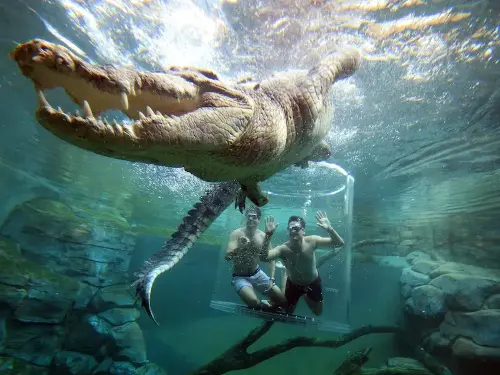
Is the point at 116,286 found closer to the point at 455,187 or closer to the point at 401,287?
the point at 401,287

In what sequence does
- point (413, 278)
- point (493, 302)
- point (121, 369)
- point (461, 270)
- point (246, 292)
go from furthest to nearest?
point (413, 278), point (461, 270), point (121, 369), point (493, 302), point (246, 292)

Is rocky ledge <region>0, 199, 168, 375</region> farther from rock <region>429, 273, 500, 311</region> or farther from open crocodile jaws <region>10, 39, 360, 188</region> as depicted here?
rock <region>429, 273, 500, 311</region>

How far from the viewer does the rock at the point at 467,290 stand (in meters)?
10.3

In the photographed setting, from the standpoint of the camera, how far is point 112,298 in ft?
40.0

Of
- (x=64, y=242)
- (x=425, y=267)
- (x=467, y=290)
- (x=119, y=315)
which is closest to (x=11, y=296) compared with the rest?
(x=119, y=315)

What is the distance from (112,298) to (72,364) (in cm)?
296

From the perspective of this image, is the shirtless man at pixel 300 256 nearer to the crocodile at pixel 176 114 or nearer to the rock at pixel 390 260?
the crocodile at pixel 176 114

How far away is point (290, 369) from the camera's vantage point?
14.4 meters

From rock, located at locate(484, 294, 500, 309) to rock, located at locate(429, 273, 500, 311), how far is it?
139 mm

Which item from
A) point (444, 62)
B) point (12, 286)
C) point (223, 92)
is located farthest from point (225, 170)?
point (12, 286)

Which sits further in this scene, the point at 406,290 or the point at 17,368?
the point at 406,290

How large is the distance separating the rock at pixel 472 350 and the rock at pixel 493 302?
1.54 meters

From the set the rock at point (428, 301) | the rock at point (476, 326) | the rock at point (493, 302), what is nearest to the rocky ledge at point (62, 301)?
the rock at point (428, 301)

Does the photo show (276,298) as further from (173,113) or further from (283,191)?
(283,191)
